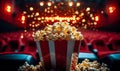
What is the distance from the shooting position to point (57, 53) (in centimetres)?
135

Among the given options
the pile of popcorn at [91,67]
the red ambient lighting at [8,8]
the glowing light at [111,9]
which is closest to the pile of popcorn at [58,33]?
the pile of popcorn at [91,67]

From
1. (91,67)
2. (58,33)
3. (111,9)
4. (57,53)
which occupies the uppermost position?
(58,33)

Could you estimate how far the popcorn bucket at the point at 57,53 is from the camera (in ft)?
4.40

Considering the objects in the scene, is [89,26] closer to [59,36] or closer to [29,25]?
[29,25]

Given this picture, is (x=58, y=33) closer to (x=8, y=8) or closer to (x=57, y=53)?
(x=57, y=53)

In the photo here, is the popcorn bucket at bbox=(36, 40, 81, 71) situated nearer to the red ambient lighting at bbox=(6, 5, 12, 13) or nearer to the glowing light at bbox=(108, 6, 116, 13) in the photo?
the red ambient lighting at bbox=(6, 5, 12, 13)

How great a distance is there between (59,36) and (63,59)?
0.51 feet

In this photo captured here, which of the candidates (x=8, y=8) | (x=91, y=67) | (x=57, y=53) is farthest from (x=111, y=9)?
(x=57, y=53)

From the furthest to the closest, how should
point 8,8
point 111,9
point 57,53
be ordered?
point 111,9 → point 8,8 → point 57,53

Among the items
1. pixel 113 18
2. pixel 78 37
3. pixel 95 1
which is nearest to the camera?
pixel 78 37

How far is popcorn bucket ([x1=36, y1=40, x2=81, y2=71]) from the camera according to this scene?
1.34m

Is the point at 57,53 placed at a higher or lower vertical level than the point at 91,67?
higher

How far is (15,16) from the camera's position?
1262cm

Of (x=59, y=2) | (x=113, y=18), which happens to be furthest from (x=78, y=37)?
(x=59, y=2)
